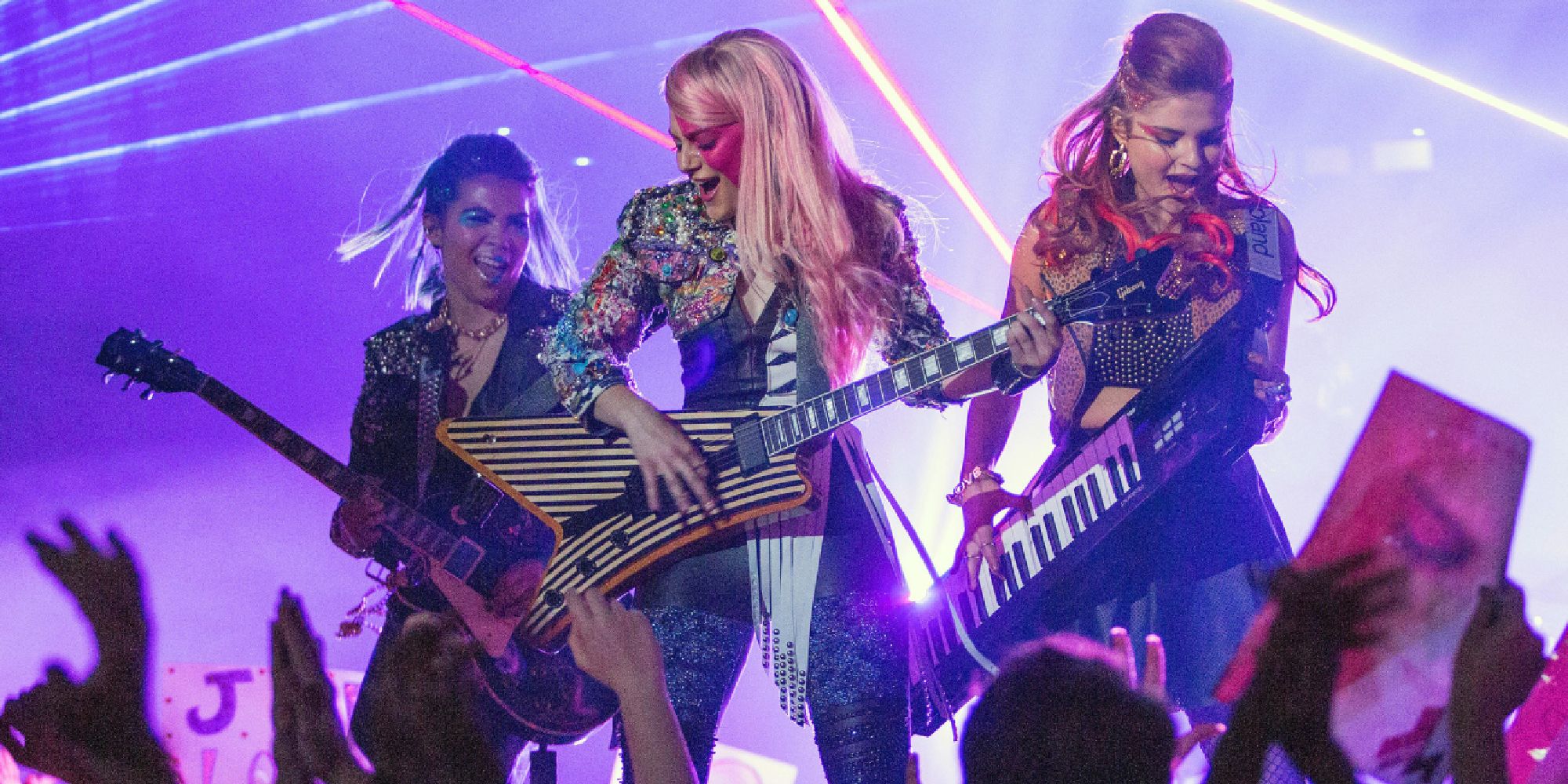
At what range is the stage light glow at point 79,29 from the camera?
494 cm

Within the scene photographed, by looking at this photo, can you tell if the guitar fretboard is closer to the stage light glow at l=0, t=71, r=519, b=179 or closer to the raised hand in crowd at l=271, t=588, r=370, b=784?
the stage light glow at l=0, t=71, r=519, b=179

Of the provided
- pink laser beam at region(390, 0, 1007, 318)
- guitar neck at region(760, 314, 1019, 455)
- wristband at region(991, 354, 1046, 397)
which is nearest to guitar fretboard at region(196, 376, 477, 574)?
guitar neck at region(760, 314, 1019, 455)

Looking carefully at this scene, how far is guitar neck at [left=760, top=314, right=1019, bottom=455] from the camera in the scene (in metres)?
2.68

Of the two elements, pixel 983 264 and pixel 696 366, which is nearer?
pixel 696 366

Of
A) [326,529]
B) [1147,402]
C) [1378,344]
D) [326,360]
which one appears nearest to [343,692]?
[326,529]

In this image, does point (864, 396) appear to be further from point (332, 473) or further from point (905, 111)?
point (905, 111)

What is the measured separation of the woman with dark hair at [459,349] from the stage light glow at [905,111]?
1410mm

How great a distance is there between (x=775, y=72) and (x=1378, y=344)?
2.98 meters

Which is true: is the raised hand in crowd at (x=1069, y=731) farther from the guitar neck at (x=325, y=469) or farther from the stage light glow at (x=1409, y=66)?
the stage light glow at (x=1409, y=66)

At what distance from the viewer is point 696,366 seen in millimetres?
2871

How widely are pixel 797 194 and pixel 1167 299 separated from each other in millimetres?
771

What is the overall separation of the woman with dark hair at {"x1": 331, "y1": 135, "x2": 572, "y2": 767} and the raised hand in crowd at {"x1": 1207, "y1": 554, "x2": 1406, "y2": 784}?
2311 millimetres

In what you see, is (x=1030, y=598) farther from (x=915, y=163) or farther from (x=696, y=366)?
(x=915, y=163)

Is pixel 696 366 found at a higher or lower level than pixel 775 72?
lower
